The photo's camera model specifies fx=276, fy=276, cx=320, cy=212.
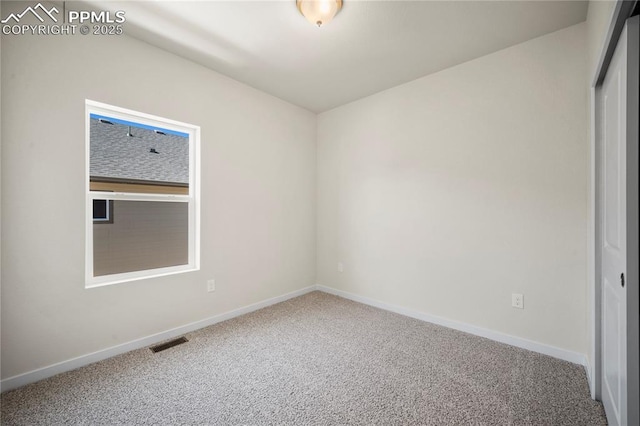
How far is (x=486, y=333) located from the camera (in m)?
2.56

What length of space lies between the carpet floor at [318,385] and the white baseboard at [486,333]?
8 centimetres

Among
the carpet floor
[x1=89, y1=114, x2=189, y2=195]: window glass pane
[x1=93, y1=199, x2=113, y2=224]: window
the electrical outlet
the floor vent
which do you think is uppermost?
[x1=89, y1=114, x2=189, y2=195]: window glass pane

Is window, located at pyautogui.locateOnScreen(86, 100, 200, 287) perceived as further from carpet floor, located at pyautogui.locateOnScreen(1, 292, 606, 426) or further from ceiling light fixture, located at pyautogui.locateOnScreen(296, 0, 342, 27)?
ceiling light fixture, located at pyautogui.locateOnScreen(296, 0, 342, 27)

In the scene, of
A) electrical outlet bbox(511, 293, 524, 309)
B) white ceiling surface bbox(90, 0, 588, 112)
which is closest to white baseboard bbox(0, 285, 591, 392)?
electrical outlet bbox(511, 293, 524, 309)

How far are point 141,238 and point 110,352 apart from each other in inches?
37.5

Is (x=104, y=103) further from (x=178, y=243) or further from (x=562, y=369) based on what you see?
(x=562, y=369)

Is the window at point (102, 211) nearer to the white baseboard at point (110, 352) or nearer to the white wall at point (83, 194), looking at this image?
the white wall at point (83, 194)

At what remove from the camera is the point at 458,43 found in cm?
238

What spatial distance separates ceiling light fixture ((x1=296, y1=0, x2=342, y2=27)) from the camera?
1862 mm

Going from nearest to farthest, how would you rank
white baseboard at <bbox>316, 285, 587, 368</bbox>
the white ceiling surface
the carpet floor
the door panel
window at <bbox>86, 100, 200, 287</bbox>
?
the door panel
the carpet floor
the white ceiling surface
white baseboard at <bbox>316, 285, 587, 368</bbox>
window at <bbox>86, 100, 200, 287</bbox>

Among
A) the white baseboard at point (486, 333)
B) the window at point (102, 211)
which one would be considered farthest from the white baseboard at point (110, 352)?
the white baseboard at point (486, 333)

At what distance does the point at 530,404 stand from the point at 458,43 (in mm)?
2707

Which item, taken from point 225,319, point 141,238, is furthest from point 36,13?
point 225,319

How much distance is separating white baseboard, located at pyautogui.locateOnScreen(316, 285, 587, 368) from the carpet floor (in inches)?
3.3
